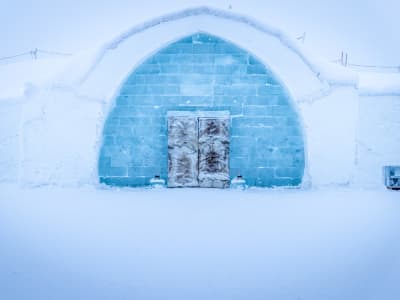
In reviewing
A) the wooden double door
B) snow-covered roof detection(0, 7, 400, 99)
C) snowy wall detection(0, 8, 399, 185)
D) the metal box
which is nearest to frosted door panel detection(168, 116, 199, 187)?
the wooden double door

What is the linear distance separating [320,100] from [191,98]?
8.84ft

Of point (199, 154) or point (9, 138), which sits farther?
point (9, 138)

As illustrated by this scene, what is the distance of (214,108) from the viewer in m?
7.24

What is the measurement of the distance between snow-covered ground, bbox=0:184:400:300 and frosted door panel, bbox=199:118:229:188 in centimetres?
122

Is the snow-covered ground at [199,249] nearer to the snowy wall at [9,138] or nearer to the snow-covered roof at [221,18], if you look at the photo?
the snow-covered roof at [221,18]

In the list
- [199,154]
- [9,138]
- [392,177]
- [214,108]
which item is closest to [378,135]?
[392,177]

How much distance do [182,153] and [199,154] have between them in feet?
1.17

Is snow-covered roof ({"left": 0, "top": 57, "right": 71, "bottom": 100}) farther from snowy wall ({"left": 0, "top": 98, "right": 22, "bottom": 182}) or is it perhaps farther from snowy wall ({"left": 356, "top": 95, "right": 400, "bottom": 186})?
snowy wall ({"left": 356, "top": 95, "right": 400, "bottom": 186})

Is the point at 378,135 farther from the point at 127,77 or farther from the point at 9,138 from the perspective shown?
the point at 9,138

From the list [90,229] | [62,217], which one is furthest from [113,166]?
[90,229]

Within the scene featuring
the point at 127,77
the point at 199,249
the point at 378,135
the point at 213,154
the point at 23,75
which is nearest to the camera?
the point at 199,249

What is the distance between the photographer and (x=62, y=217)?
463cm

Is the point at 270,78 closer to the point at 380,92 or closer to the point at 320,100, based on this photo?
the point at 320,100

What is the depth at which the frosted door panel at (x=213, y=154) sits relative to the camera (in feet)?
23.4
